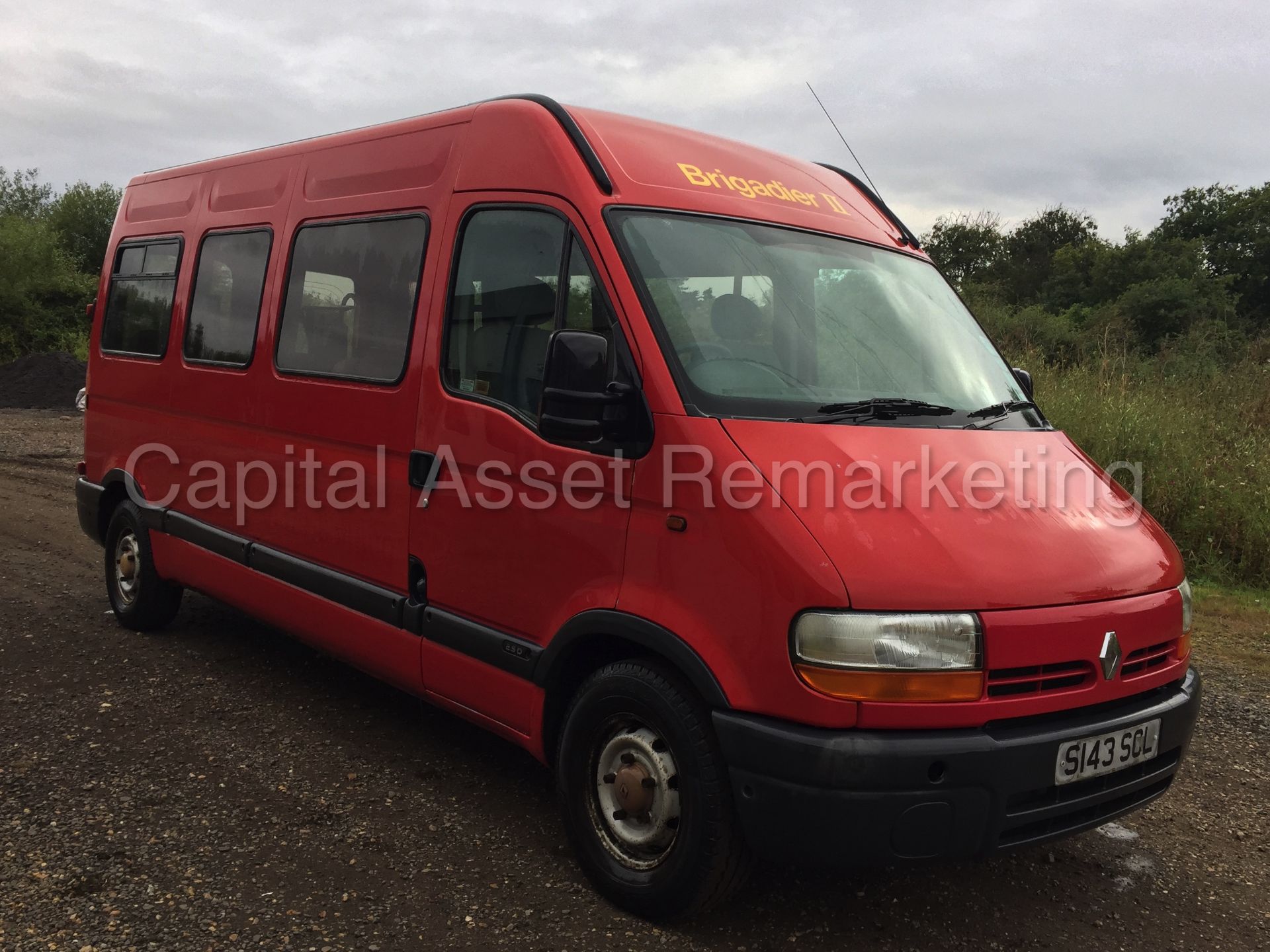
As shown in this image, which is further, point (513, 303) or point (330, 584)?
point (330, 584)

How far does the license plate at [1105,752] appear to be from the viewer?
2855 mm

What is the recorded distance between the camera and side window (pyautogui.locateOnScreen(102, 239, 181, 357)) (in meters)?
5.96

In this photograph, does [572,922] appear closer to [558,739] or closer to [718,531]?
[558,739]

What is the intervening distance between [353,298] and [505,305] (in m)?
1.05

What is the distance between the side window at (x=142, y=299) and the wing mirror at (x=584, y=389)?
11.9ft

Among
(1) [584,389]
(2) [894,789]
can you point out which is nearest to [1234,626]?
(2) [894,789]

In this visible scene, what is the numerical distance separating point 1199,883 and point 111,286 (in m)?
6.53

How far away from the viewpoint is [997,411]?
370 cm

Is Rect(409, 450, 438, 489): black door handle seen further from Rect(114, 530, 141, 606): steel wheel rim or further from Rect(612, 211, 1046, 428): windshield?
Rect(114, 530, 141, 606): steel wheel rim

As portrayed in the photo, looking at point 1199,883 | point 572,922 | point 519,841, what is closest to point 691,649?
point 572,922

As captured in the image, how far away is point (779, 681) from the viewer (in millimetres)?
2758

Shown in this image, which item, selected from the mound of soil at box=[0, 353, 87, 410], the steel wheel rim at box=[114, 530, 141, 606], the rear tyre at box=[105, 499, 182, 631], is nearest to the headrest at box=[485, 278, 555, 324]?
the rear tyre at box=[105, 499, 182, 631]

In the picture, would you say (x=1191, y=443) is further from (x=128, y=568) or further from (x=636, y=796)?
(x=128, y=568)

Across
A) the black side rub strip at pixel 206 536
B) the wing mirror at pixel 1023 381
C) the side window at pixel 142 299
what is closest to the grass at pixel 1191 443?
the wing mirror at pixel 1023 381
